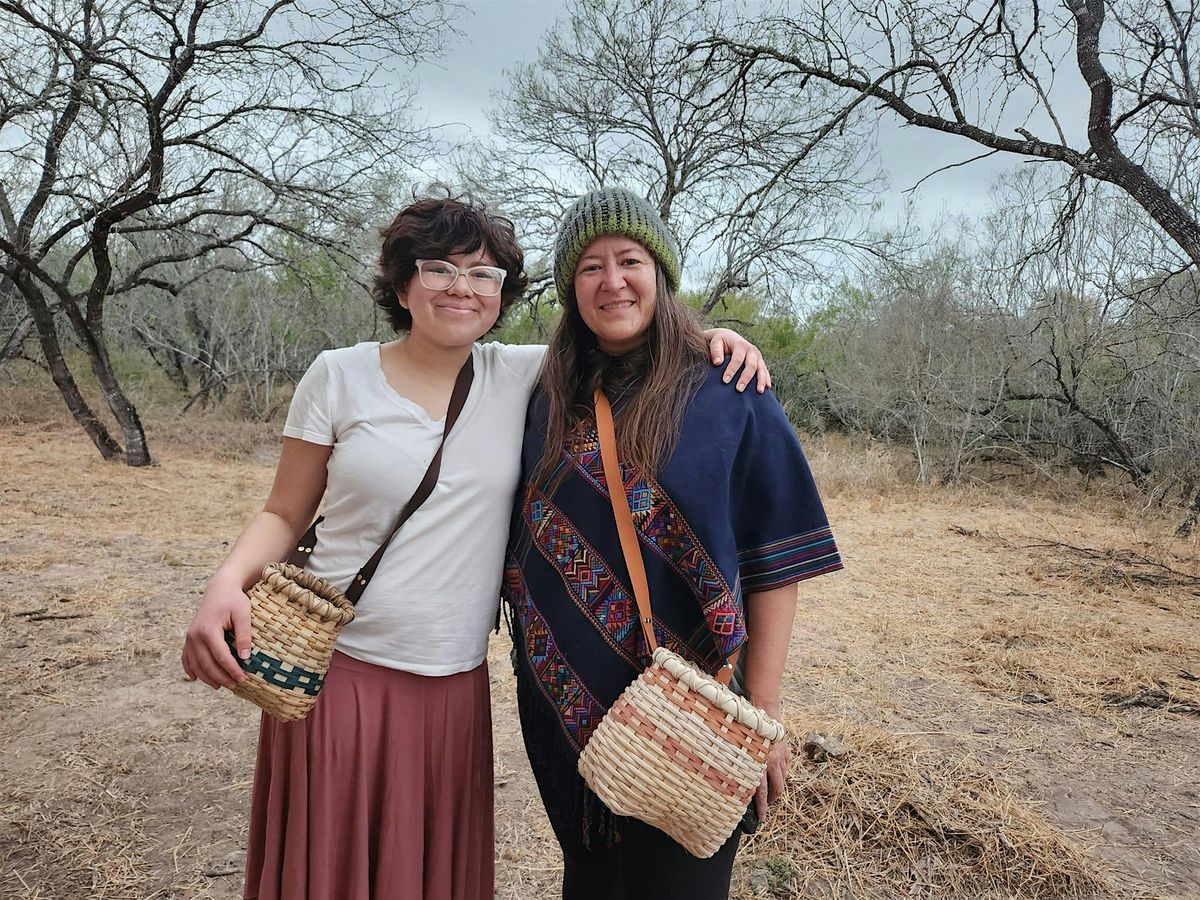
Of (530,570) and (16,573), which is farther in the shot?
(16,573)

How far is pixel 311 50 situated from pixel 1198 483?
11079mm

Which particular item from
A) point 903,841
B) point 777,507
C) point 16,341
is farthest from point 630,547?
point 16,341

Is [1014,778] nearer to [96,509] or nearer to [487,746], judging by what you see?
[487,746]

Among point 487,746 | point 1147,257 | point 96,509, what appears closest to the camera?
point 487,746

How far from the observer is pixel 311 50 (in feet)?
26.2

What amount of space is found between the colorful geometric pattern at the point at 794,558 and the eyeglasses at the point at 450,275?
777 mm

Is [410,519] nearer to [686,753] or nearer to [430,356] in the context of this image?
[430,356]

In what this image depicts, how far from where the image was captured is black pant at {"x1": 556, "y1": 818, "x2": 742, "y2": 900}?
1354 millimetres

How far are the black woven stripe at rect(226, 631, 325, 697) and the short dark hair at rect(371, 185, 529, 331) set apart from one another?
802mm

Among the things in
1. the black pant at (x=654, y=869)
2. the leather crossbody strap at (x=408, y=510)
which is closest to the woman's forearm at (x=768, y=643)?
the black pant at (x=654, y=869)

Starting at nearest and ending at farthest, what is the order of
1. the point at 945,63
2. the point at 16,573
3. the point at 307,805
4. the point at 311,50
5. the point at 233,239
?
the point at 307,805
the point at 16,573
the point at 945,63
the point at 311,50
the point at 233,239

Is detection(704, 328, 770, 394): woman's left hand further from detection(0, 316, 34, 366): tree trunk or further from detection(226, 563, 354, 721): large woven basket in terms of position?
detection(0, 316, 34, 366): tree trunk

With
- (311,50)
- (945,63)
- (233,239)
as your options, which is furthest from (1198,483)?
(233,239)

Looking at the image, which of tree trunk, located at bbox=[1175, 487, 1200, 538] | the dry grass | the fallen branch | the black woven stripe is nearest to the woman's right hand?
the black woven stripe
